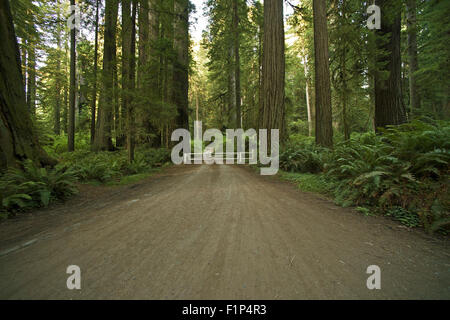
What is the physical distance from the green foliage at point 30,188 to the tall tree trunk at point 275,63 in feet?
23.2

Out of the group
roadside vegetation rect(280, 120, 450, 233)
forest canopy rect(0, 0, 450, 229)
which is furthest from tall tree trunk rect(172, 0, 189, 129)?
roadside vegetation rect(280, 120, 450, 233)

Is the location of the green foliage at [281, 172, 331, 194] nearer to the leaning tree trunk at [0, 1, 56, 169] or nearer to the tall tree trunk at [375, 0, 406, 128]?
the tall tree trunk at [375, 0, 406, 128]

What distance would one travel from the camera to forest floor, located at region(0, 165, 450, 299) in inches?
53.4

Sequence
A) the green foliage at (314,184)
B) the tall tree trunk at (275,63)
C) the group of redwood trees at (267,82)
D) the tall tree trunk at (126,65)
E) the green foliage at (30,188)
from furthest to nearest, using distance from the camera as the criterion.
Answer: the tall tree trunk at (275,63) → the tall tree trunk at (126,65) → the group of redwood trees at (267,82) → the green foliage at (314,184) → the green foliage at (30,188)

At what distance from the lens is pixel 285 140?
8297mm

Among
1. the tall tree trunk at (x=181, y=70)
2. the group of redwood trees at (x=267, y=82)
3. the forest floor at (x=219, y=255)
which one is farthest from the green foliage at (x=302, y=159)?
the tall tree trunk at (x=181, y=70)

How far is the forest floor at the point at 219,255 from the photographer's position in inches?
53.4

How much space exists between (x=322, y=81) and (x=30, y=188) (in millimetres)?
8957

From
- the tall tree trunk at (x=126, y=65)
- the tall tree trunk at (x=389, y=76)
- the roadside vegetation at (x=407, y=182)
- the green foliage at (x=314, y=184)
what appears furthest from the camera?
the tall tree trunk at (x=126, y=65)

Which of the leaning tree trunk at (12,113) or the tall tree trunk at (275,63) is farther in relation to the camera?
the tall tree trunk at (275,63)

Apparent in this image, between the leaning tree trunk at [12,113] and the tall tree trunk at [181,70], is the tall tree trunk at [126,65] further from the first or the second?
the tall tree trunk at [181,70]

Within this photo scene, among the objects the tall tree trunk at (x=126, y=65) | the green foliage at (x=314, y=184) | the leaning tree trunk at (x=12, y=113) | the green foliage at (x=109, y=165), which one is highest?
the tall tree trunk at (x=126, y=65)

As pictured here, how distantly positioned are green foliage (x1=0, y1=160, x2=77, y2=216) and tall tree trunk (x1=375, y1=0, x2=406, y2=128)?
10211mm

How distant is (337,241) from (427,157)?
2.22 metres
